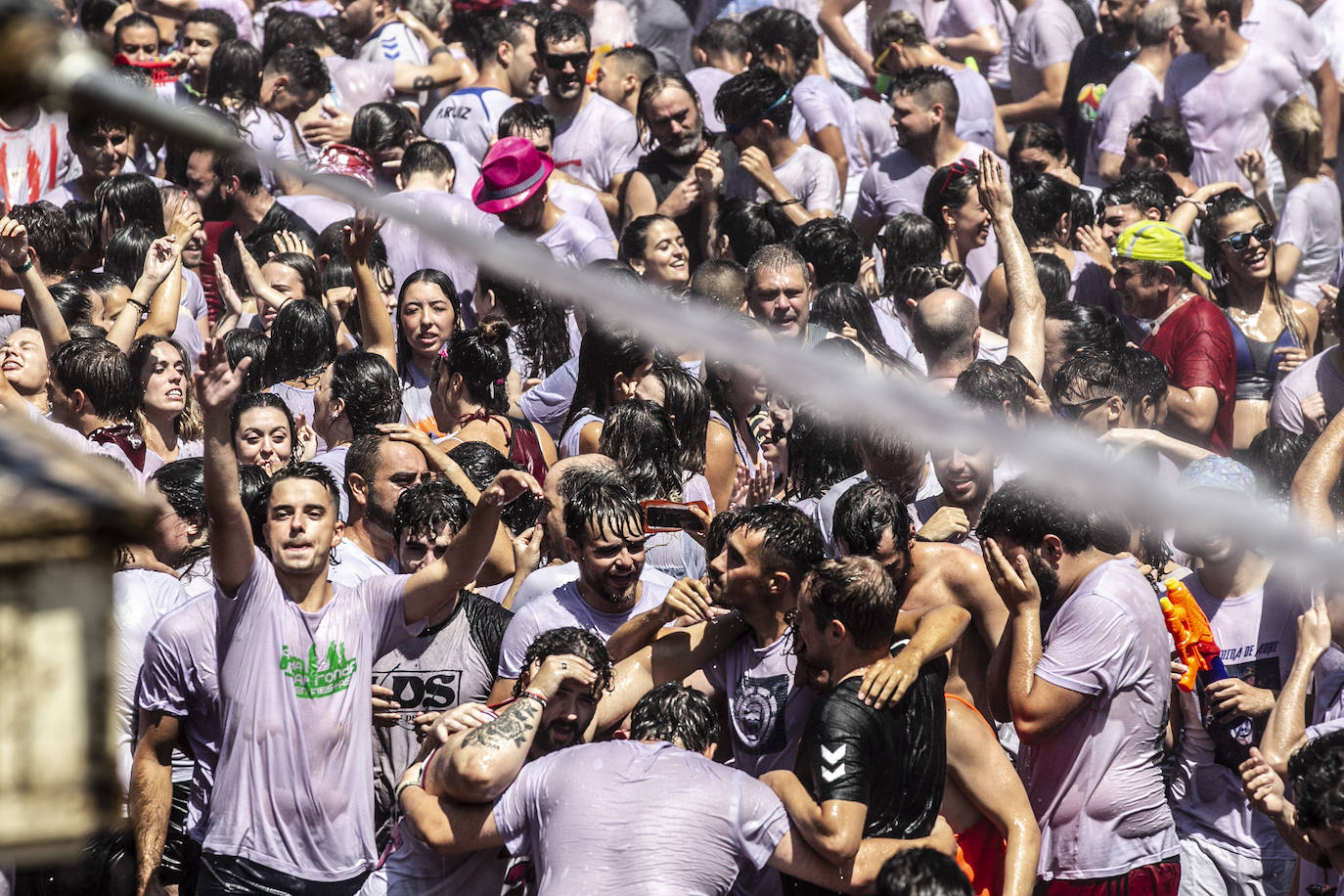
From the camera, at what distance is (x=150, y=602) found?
5781 mm

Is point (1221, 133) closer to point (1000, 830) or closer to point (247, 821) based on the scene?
point (1000, 830)

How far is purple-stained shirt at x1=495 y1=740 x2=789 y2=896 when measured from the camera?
14.6 feet

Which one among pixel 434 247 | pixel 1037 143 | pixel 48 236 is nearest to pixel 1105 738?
pixel 434 247

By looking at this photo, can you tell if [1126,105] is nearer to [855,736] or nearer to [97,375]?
[97,375]

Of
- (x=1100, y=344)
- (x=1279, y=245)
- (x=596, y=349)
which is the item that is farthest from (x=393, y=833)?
(x=1279, y=245)

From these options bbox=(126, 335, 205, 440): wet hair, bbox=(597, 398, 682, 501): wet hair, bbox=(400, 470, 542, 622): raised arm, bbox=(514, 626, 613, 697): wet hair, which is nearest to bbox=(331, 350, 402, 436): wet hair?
bbox=(126, 335, 205, 440): wet hair

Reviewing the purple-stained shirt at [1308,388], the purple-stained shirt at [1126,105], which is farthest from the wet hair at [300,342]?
the purple-stained shirt at [1126,105]

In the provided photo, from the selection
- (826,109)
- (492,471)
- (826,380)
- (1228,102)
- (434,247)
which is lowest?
(434,247)

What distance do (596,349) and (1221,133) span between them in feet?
18.6

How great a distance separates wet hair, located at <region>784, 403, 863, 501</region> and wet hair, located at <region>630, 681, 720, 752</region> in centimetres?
192

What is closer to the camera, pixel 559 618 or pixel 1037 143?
pixel 559 618

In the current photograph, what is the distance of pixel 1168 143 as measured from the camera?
10781mm

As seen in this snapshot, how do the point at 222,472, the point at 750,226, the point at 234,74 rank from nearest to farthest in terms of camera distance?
1. the point at 222,472
2. the point at 750,226
3. the point at 234,74

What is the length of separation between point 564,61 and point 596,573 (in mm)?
5927
